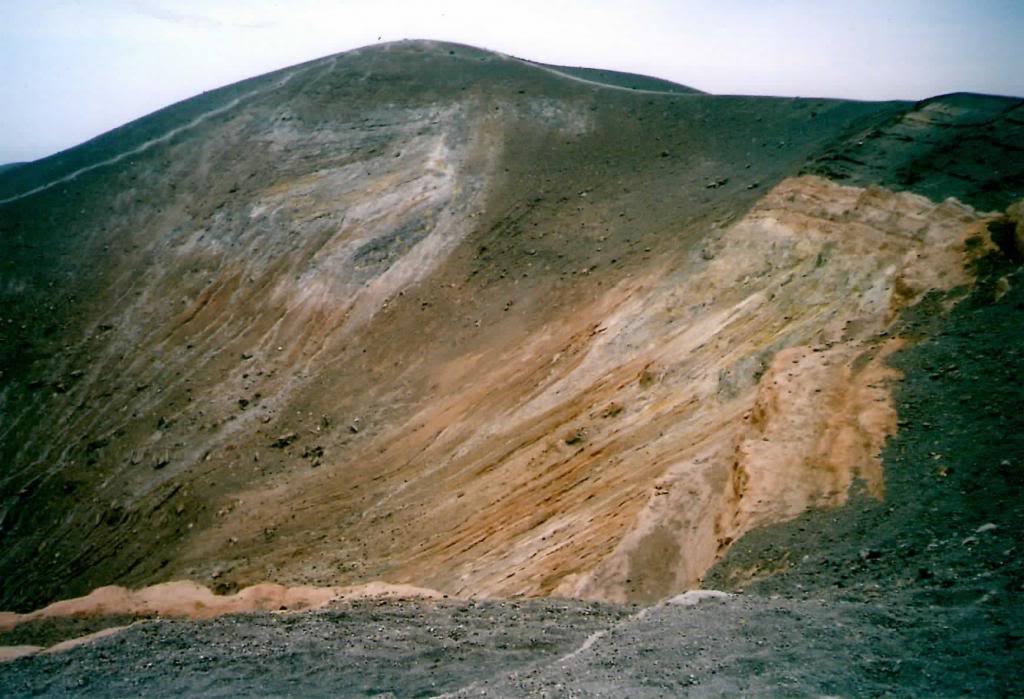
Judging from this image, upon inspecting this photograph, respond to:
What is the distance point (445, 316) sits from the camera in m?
19.7

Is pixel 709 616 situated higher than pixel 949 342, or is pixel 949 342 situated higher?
pixel 949 342

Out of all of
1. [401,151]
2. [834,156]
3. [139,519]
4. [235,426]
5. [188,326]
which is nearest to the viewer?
[834,156]

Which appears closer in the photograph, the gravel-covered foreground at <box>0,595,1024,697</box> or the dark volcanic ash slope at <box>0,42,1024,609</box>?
the gravel-covered foreground at <box>0,595,1024,697</box>

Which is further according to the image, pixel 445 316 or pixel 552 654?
pixel 445 316

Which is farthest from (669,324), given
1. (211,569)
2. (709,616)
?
(211,569)

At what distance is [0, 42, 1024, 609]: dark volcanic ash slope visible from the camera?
11.9 metres

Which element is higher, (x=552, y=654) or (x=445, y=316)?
(x=445, y=316)

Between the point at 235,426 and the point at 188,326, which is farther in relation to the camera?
the point at 188,326

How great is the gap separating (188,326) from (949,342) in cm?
1981

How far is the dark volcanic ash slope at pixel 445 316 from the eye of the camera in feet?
38.9

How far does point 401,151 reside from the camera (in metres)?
23.9

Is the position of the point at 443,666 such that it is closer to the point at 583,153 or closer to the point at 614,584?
the point at 614,584

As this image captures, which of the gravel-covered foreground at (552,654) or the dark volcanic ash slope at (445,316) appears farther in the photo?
the dark volcanic ash slope at (445,316)

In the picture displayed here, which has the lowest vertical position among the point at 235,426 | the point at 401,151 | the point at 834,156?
the point at 235,426
